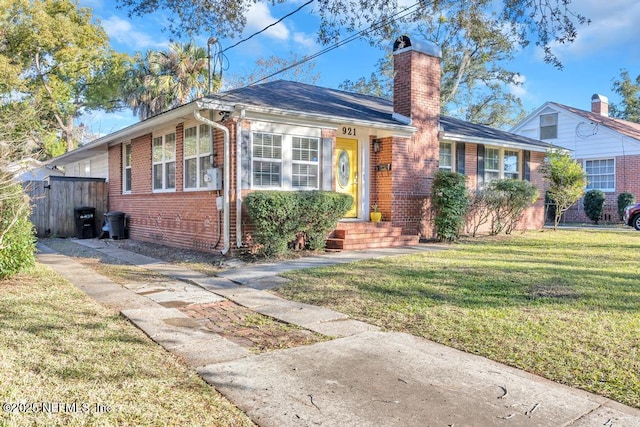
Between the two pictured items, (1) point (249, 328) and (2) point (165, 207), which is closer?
(1) point (249, 328)

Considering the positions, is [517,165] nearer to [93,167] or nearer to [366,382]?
[366,382]

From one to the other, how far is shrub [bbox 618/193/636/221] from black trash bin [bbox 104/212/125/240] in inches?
785

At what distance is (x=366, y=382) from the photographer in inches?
128

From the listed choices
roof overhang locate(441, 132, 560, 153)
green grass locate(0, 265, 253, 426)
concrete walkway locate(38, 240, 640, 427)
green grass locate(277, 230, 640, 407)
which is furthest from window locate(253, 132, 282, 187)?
roof overhang locate(441, 132, 560, 153)

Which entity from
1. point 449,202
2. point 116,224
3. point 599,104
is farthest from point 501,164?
point 599,104

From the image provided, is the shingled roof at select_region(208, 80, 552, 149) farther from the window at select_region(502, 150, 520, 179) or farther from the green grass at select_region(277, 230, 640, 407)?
the green grass at select_region(277, 230, 640, 407)

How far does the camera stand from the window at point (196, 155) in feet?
32.8

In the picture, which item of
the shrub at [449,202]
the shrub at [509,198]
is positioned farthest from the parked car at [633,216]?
the shrub at [449,202]

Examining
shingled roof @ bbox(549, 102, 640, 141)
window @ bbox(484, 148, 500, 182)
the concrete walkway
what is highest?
shingled roof @ bbox(549, 102, 640, 141)

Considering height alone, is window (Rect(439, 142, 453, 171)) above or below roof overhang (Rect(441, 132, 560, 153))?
below

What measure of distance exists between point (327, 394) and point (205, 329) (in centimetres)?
200

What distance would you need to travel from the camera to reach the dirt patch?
13.7 feet

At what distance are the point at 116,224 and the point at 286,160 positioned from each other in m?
7.06

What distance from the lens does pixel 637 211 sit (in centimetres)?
1633
